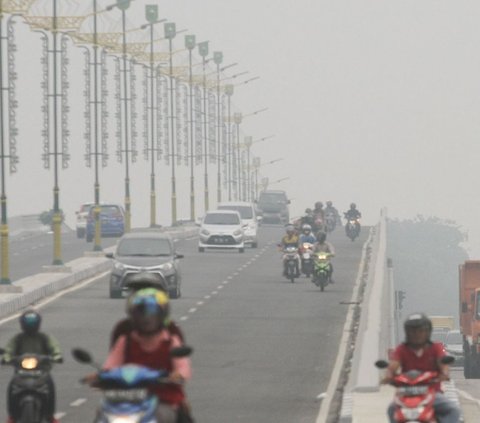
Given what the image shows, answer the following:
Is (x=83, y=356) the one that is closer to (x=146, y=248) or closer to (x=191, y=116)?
(x=146, y=248)

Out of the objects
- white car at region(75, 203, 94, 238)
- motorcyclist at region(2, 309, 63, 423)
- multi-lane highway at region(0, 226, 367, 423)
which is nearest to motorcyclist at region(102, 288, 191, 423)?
motorcyclist at region(2, 309, 63, 423)

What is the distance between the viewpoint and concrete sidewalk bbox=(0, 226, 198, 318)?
156 feet

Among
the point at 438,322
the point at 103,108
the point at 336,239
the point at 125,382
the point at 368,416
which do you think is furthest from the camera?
the point at 438,322

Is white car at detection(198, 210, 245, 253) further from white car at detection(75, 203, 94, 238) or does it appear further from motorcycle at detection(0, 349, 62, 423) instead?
motorcycle at detection(0, 349, 62, 423)

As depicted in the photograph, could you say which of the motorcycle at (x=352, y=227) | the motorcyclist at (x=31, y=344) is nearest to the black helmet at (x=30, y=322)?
the motorcyclist at (x=31, y=344)

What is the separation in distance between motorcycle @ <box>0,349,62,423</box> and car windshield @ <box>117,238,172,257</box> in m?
32.5

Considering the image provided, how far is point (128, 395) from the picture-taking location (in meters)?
13.0

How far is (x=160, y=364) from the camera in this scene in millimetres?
13625

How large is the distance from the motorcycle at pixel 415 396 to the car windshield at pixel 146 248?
36.1 meters

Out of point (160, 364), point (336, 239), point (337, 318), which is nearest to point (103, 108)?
point (336, 239)

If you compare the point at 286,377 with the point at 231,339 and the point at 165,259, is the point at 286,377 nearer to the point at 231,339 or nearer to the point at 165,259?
the point at 231,339

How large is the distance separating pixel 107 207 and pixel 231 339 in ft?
183

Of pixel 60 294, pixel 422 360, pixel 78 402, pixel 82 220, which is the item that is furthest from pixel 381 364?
pixel 82 220

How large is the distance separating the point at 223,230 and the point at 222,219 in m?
0.43
